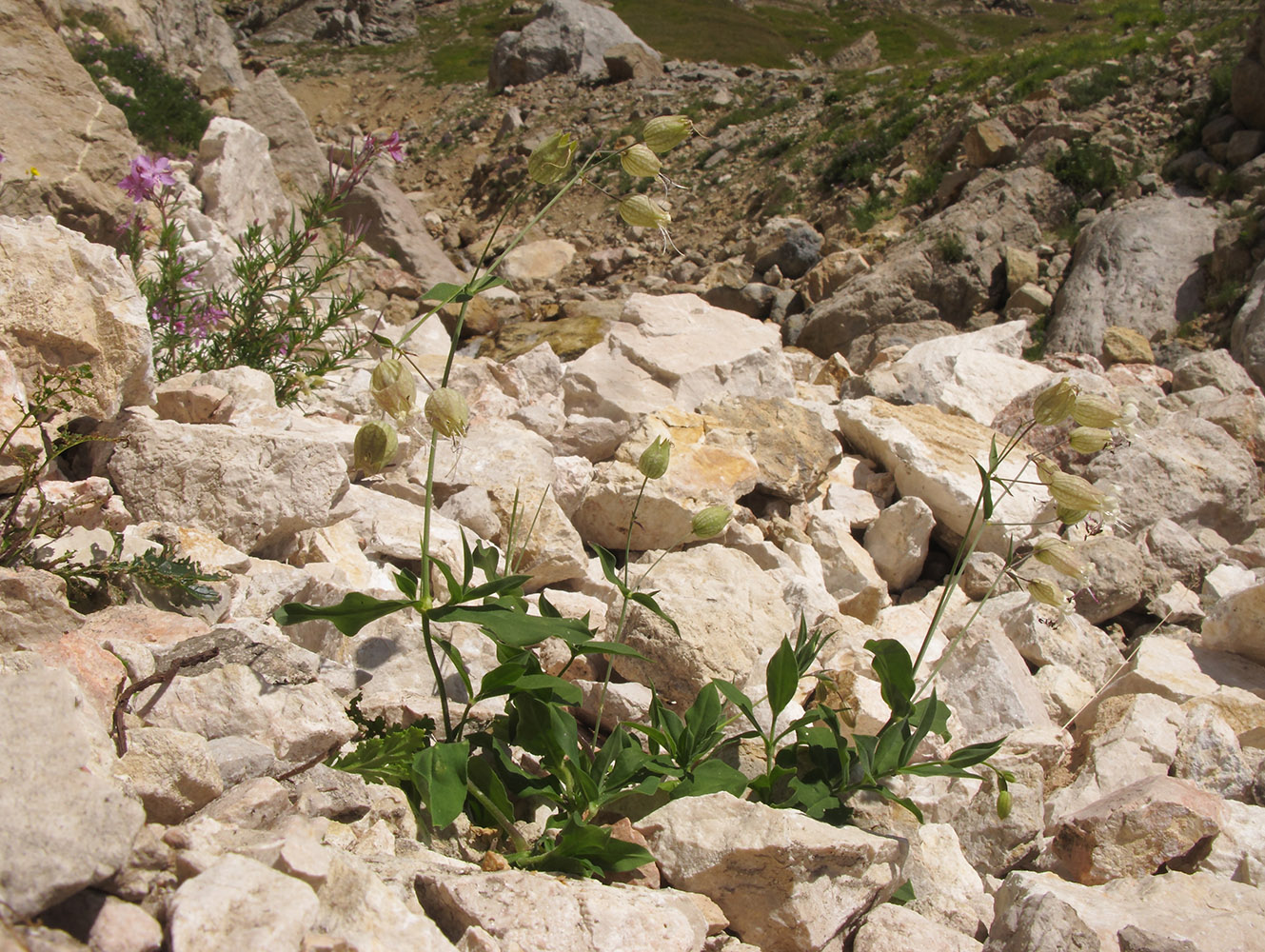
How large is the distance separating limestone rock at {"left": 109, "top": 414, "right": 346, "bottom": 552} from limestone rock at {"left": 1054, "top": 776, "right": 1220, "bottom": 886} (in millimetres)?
2543

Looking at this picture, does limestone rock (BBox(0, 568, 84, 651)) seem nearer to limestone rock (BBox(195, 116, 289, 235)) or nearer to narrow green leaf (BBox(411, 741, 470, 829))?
narrow green leaf (BBox(411, 741, 470, 829))

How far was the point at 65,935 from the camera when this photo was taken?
1.16 m

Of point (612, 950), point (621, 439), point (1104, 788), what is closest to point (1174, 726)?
point (1104, 788)

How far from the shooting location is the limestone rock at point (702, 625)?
2.78m

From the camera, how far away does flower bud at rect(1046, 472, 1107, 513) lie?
234cm

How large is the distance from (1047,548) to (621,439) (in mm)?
2535

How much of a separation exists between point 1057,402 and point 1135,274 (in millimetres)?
7240

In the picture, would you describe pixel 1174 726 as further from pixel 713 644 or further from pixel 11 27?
pixel 11 27

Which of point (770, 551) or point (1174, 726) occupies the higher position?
point (1174, 726)

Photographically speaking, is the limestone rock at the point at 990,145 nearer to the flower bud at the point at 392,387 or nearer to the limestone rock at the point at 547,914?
the flower bud at the point at 392,387

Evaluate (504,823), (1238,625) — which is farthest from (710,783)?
(1238,625)

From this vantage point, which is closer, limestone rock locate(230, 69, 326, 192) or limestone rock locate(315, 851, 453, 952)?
limestone rock locate(315, 851, 453, 952)

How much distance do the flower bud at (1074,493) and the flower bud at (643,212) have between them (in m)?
1.23

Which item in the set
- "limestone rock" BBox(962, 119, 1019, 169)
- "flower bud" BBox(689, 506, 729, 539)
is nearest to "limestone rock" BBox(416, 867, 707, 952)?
"flower bud" BBox(689, 506, 729, 539)
